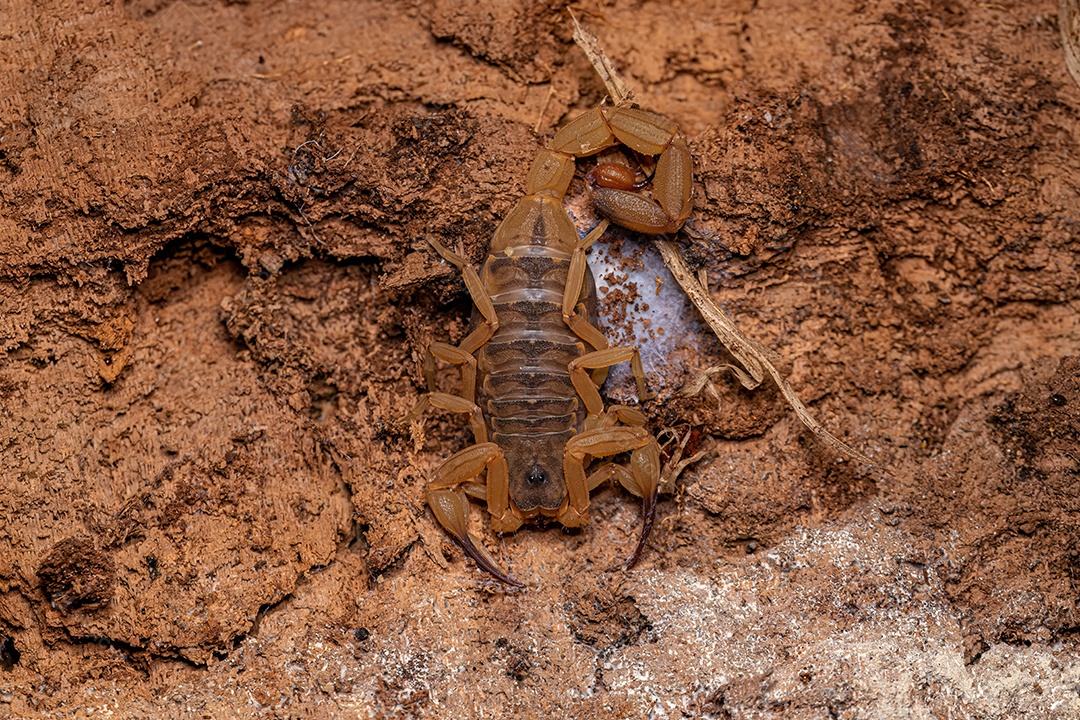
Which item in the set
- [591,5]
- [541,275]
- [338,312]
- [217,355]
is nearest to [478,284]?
[541,275]

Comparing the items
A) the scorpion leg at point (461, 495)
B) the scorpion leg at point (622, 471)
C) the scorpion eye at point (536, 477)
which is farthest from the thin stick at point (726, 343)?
the scorpion leg at point (461, 495)

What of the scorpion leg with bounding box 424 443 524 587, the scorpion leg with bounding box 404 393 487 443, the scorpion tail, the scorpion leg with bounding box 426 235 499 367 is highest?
the scorpion leg with bounding box 426 235 499 367

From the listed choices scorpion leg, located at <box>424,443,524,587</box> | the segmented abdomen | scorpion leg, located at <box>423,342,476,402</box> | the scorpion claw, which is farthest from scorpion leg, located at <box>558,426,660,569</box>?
scorpion leg, located at <box>423,342,476,402</box>

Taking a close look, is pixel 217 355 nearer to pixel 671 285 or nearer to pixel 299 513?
pixel 299 513

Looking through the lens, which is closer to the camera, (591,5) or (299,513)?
(299,513)

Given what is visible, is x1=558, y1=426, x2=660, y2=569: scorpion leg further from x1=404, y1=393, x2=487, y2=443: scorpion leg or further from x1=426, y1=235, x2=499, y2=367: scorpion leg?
x1=426, y1=235, x2=499, y2=367: scorpion leg

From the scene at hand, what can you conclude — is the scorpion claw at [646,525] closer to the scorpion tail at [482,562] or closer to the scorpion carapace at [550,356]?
the scorpion carapace at [550,356]

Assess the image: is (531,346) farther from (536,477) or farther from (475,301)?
(536,477)
